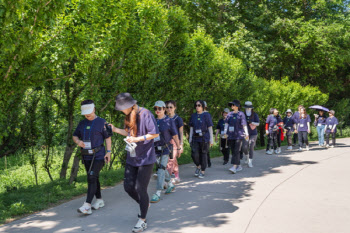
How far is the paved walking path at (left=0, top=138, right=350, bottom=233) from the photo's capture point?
504cm

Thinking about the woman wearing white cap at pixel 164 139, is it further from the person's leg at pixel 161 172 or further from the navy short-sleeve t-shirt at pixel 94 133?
the navy short-sleeve t-shirt at pixel 94 133

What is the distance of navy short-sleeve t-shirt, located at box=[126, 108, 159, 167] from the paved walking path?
945 mm

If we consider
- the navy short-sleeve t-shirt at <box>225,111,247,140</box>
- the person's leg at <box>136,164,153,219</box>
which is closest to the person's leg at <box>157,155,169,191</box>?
the person's leg at <box>136,164,153,219</box>

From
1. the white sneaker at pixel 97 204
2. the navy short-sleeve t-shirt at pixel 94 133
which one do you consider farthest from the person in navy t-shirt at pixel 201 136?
the navy short-sleeve t-shirt at pixel 94 133

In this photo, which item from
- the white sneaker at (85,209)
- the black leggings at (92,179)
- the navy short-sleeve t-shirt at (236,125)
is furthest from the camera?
the navy short-sleeve t-shirt at (236,125)

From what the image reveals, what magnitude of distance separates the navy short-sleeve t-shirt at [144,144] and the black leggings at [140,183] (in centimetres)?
9

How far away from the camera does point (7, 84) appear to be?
577 cm

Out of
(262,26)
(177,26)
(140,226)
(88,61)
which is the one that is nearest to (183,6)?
(262,26)

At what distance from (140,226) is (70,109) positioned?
176 inches

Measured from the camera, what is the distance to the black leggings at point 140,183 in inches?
194

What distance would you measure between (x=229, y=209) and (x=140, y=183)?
1.87 m

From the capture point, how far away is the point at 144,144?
4980mm

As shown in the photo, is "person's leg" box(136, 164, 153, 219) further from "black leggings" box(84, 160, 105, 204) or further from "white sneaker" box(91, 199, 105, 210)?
"white sneaker" box(91, 199, 105, 210)

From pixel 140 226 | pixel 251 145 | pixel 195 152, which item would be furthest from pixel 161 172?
pixel 251 145
